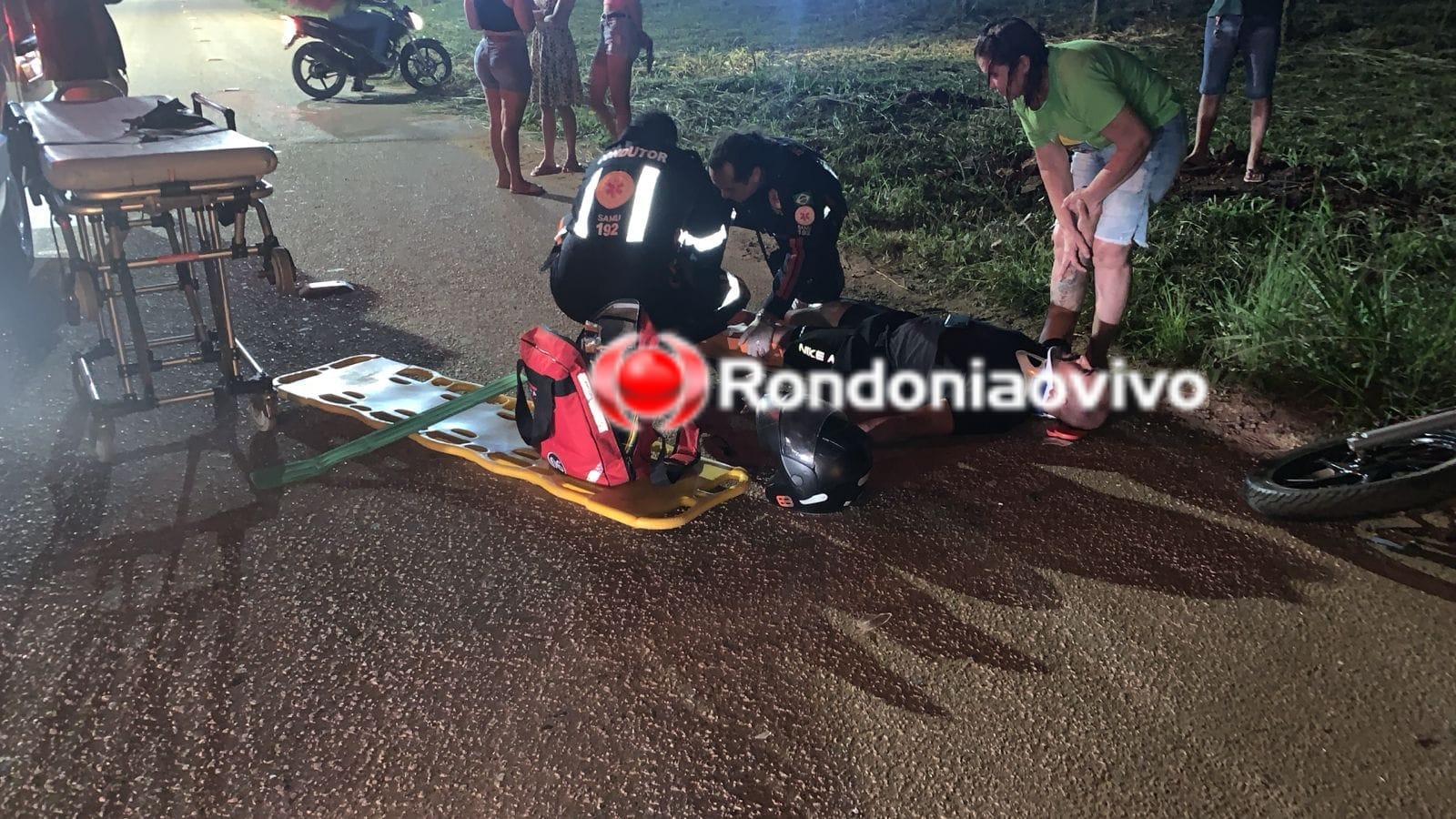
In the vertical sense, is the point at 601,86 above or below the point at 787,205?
above

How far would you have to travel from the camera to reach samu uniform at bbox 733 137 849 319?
4.68 metres

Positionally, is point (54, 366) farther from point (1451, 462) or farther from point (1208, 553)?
point (1451, 462)

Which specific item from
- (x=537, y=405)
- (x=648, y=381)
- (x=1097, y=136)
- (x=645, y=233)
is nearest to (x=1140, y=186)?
(x=1097, y=136)

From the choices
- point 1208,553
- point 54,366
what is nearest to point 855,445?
point 1208,553

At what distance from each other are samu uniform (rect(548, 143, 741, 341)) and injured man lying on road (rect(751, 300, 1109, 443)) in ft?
2.06

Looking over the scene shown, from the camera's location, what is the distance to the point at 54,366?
4.46m

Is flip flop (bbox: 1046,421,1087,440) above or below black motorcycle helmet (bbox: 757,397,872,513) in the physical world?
below

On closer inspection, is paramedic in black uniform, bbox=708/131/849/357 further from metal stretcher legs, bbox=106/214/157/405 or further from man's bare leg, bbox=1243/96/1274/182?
man's bare leg, bbox=1243/96/1274/182

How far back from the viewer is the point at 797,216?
4668 millimetres

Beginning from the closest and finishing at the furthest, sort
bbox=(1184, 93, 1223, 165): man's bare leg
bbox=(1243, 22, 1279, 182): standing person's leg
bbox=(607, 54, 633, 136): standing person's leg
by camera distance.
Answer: bbox=(1243, 22, 1279, 182): standing person's leg, bbox=(1184, 93, 1223, 165): man's bare leg, bbox=(607, 54, 633, 136): standing person's leg

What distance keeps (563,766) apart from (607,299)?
6.86ft

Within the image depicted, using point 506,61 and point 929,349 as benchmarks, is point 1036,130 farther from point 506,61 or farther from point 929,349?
point 506,61

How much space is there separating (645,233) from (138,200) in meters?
1.70

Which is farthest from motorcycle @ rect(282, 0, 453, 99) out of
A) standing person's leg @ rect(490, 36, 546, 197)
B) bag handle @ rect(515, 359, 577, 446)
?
bag handle @ rect(515, 359, 577, 446)
